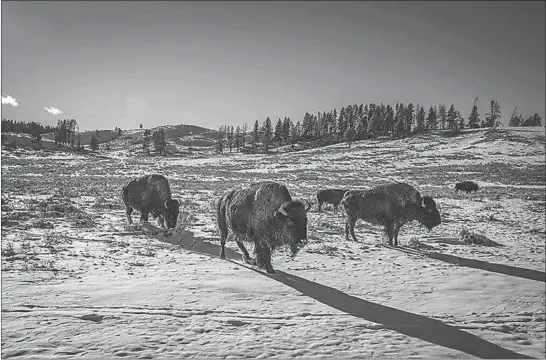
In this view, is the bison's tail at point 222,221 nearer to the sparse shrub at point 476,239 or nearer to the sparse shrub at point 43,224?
the sparse shrub at point 43,224

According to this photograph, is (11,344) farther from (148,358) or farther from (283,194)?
(283,194)

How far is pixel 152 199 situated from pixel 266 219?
692cm

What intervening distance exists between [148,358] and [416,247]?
376 inches

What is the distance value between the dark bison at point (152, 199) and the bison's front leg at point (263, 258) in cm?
495

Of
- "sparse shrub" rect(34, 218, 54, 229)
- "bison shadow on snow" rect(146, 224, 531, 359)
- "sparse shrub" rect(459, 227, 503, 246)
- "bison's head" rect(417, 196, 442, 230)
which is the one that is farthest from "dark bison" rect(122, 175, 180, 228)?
"sparse shrub" rect(459, 227, 503, 246)

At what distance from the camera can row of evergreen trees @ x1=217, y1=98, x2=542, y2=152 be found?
109 metres

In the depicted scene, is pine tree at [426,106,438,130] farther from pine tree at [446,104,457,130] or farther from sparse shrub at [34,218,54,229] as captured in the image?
sparse shrub at [34,218,54,229]

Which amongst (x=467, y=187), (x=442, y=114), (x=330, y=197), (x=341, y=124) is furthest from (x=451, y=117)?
(x=330, y=197)

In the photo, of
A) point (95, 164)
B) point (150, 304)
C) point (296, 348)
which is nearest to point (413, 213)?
point (296, 348)

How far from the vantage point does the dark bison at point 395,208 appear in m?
11.1

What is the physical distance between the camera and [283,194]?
753cm

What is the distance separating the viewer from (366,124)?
114250 millimetres

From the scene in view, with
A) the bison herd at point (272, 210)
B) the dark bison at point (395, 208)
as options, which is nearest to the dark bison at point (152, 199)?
the bison herd at point (272, 210)

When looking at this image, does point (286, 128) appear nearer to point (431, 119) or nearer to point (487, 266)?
point (431, 119)
